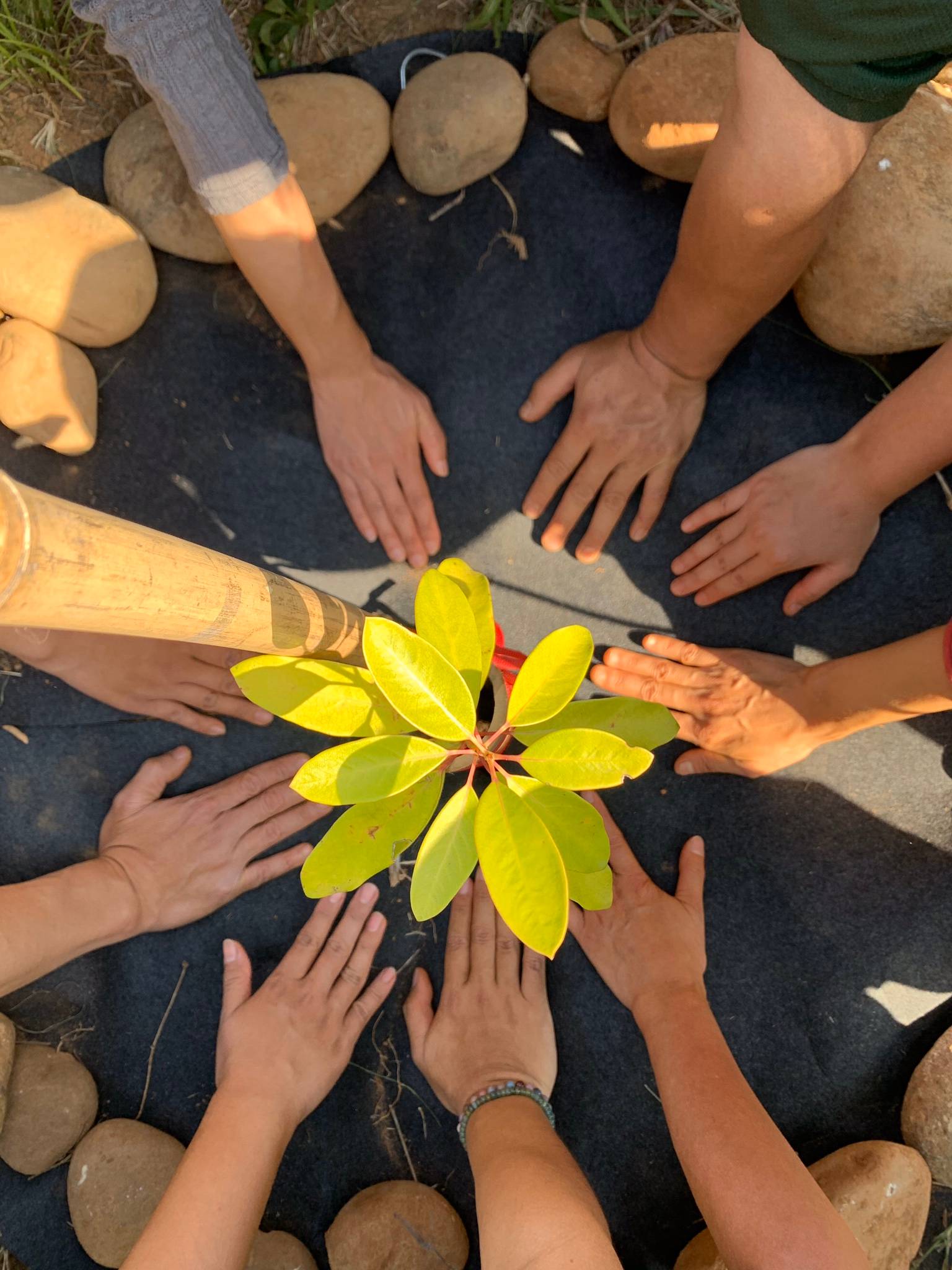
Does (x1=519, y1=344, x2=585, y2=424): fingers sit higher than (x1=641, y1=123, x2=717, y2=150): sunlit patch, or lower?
lower

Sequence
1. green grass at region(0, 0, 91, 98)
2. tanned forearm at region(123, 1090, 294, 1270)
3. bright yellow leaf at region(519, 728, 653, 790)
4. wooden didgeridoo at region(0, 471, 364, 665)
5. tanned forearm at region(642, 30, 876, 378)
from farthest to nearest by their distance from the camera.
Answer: green grass at region(0, 0, 91, 98) → tanned forearm at region(123, 1090, 294, 1270) → tanned forearm at region(642, 30, 876, 378) → bright yellow leaf at region(519, 728, 653, 790) → wooden didgeridoo at region(0, 471, 364, 665)

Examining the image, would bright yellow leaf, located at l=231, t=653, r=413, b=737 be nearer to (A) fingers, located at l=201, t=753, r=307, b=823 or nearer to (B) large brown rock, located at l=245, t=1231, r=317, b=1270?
(A) fingers, located at l=201, t=753, r=307, b=823

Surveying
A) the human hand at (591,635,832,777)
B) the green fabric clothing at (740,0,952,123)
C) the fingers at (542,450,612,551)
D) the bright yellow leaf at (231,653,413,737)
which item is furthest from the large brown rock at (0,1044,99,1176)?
the green fabric clothing at (740,0,952,123)

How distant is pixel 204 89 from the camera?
1.06m

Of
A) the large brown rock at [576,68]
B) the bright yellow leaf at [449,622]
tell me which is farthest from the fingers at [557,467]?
the bright yellow leaf at [449,622]

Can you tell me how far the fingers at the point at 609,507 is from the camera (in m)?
1.35

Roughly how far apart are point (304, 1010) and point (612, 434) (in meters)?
1.06

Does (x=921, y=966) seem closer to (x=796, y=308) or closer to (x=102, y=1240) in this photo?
(x=796, y=308)

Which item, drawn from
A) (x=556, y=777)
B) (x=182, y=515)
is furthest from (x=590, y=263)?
(x=556, y=777)

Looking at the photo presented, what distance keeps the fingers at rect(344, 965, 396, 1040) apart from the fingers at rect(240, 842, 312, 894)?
24 centimetres

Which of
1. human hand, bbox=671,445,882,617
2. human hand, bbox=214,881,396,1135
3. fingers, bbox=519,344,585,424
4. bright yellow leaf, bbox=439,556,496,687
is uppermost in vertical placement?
bright yellow leaf, bbox=439,556,496,687

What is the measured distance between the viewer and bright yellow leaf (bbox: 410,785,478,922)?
0.73 meters

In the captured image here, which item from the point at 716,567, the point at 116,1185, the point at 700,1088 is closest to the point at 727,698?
the point at 716,567

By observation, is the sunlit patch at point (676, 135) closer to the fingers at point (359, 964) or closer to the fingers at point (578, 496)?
the fingers at point (578, 496)
